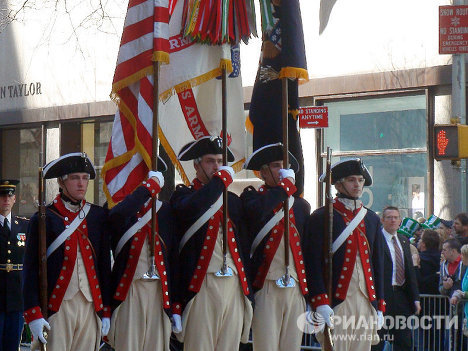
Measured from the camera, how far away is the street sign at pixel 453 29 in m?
13.2

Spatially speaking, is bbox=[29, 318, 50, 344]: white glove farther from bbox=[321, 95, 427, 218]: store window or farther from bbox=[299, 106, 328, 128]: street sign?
bbox=[321, 95, 427, 218]: store window

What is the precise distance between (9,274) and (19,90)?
1209 cm

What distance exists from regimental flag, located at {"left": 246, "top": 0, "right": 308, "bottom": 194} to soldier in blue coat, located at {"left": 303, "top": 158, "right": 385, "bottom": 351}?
1.96 ft

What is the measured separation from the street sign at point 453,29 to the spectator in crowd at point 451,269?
377 centimetres

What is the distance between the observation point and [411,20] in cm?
1475

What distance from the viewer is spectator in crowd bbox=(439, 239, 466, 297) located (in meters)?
10.1

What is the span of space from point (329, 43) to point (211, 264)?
370 inches

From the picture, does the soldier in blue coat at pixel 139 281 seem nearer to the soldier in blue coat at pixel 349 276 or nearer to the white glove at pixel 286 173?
the white glove at pixel 286 173

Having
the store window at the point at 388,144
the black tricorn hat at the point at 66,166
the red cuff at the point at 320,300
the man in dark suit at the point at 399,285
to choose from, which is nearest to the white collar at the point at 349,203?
the red cuff at the point at 320,300

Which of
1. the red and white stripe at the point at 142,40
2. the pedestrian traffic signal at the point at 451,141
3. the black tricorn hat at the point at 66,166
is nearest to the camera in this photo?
the black tricorn hat at the point at 66,166

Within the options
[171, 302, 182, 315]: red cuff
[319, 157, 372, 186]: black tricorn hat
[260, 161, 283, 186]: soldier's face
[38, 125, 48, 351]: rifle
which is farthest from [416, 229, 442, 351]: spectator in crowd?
[38, 125, 48, 351]: rifle

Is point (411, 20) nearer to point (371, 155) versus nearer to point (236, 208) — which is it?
point (371, 155)

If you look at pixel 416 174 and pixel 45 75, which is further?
pixel 45 75

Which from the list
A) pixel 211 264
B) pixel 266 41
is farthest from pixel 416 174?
pixel 211 264
